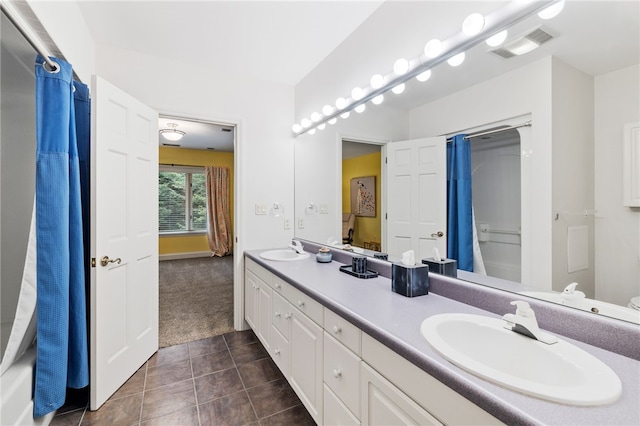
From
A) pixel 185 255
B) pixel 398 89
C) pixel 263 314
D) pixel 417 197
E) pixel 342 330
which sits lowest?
pixel 185 255

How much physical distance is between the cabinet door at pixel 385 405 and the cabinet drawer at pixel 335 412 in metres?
0.10

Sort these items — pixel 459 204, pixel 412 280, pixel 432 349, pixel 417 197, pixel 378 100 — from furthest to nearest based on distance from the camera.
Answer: pixel 378 100 → pixel 417 197 → pixel 459 204 → pixel 412 280 → pixel 432 349

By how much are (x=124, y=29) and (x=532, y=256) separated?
292 cm

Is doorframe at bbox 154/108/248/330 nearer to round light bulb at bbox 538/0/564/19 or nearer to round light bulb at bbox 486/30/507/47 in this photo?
round light bulb at bbox 486/30/507/47

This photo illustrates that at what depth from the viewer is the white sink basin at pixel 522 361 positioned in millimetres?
627

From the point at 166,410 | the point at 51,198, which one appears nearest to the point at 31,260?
the point at 51,198

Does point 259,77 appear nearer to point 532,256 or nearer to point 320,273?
point 320,273

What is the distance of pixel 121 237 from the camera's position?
1936 mm

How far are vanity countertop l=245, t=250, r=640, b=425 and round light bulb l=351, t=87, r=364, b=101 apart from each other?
4.15 ft

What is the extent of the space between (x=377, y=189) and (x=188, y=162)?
576cm

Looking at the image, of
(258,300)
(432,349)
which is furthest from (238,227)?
(432,349)

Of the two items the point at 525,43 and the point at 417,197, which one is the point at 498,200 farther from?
the point at 525,43

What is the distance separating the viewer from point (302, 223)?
2.84 metres

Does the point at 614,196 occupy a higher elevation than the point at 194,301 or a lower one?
higher
